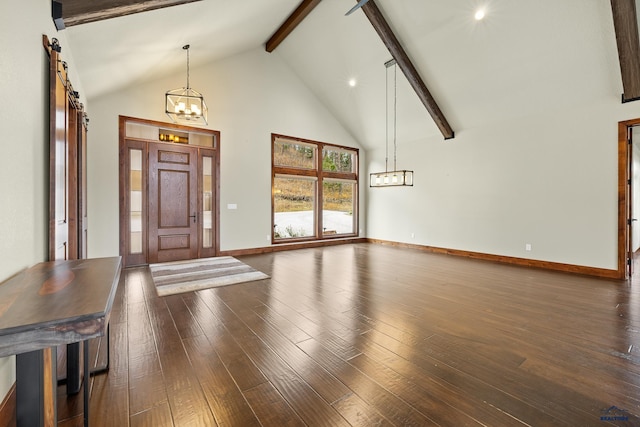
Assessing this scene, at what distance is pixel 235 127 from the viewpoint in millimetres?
6656

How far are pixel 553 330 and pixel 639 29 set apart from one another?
453 centimetres

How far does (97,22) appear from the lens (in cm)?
299

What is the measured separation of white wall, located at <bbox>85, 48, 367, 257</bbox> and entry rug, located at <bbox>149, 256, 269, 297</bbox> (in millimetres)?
953

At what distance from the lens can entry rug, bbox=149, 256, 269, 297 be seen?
4160 mm

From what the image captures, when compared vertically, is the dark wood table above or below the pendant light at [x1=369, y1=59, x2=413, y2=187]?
below

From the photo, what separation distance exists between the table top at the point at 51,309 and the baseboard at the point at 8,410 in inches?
25.2

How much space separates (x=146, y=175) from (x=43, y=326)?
5.33 meters

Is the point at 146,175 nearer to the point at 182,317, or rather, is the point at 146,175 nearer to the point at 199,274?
the point at 199,274

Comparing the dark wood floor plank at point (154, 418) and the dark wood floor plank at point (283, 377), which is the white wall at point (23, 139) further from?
the dark wood floor plank at point (283, 377)

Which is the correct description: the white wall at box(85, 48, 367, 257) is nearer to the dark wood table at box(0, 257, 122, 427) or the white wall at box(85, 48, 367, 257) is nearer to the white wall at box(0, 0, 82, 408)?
the white wall at box(0, 0, 82, 408)

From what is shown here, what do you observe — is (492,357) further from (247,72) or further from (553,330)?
(247,72)

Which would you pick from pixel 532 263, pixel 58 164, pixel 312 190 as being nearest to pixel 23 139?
pixel 58 164

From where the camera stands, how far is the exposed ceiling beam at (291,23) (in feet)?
18.2

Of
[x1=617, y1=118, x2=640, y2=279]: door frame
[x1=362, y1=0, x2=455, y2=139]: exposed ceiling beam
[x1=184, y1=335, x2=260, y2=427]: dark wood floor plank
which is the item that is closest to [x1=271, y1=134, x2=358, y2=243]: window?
[x1=362, y1=0, x2=455, y2=139]: exposed ceiling beam
